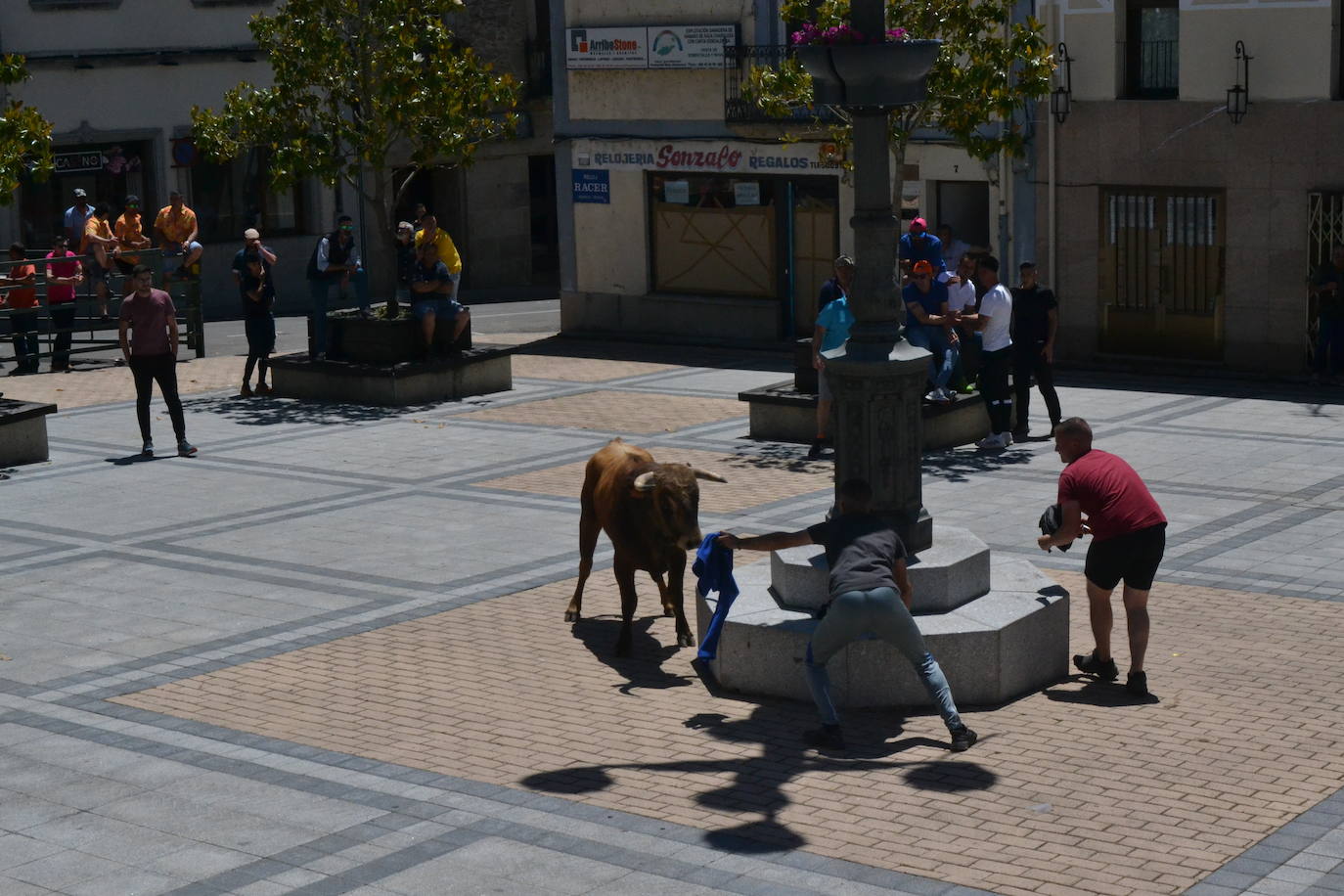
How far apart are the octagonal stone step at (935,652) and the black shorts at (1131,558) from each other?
48 centimetres

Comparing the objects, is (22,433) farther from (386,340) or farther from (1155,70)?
(1155,70)

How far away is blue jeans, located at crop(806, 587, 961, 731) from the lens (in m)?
9.80

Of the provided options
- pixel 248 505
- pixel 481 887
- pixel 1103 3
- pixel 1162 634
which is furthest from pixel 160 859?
pixel 1103 3

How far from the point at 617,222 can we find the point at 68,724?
18839 millimetres

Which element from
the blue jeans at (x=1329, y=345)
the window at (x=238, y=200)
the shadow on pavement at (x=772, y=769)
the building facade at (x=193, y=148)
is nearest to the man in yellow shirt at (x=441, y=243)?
the blue jeans at (x=1329, y=345)

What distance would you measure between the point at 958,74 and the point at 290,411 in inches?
328

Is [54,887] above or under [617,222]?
under

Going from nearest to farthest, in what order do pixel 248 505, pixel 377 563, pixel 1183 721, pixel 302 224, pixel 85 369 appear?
pixel 1183 721, pixel 377 563, pixel 248 505, pixel 85 369, pixel 302 224

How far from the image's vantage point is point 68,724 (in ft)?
35.7

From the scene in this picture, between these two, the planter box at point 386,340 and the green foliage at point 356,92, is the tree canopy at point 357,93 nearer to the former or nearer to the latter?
the green foliage at point 356,92

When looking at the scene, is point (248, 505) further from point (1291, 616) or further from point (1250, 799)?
point (1250, 799)

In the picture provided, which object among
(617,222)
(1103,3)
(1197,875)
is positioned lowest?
(1197,875)

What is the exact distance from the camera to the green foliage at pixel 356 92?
76.2 ft

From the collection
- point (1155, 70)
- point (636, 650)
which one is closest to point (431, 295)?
point (1155, 70)
